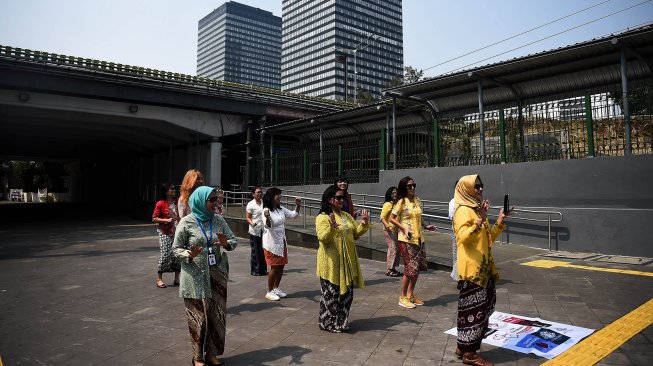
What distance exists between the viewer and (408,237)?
5422 millimetres

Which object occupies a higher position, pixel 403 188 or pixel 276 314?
pixel 403 188

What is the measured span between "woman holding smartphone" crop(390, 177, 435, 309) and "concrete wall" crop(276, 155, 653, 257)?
5.94 m

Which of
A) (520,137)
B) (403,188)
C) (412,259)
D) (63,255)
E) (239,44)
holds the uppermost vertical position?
(239,44)

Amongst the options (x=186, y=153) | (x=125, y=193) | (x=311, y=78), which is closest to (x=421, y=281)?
(x=186, y=153)

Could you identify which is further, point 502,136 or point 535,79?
point 535,79

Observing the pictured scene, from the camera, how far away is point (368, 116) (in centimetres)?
1733

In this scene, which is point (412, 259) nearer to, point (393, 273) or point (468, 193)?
point (468, 193)

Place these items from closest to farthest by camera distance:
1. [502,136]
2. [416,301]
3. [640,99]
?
[416,301]
[640,99]
[502,136]

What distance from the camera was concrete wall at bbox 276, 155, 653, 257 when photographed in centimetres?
889

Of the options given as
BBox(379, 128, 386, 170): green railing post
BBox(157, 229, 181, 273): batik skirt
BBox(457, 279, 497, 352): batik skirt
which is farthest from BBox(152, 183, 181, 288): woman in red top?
BBox(379, 128, 386, 170): green railing post

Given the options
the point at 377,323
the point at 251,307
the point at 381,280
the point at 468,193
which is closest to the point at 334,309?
the point at 377,323

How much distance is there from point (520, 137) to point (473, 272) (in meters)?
8.78

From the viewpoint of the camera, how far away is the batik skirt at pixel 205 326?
3.60 metres

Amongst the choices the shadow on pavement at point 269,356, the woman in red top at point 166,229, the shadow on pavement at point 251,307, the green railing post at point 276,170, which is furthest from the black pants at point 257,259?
the green railing post at point 276,170
